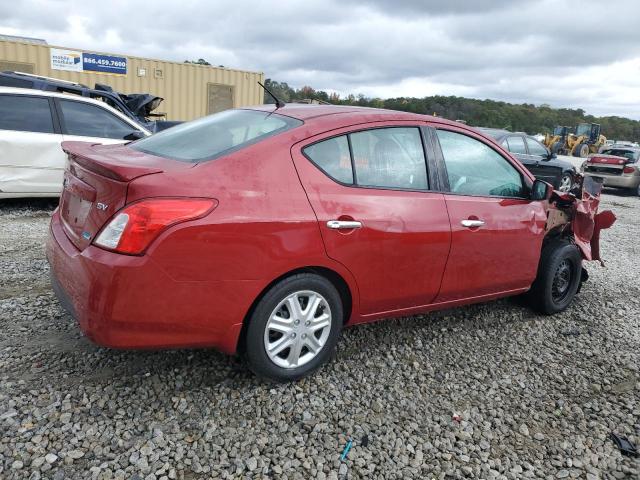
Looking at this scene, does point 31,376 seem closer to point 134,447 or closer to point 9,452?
point 9,452

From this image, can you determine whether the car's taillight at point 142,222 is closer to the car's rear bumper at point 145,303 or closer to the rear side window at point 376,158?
the car's rear bumper at point 145,303

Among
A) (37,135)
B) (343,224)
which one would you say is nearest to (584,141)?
(37,135)

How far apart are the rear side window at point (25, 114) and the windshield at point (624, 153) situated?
15.3 m

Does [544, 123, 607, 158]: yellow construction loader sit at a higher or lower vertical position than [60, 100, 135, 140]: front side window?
lower

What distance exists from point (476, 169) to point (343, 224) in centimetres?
133

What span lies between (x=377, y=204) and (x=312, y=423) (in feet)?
4.01

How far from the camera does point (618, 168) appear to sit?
14.6 metres

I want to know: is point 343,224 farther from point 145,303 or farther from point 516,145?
point 516,145

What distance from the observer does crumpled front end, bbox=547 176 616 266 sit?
4066mm

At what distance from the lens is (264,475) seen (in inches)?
85.8

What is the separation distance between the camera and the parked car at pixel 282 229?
2277 millimetres

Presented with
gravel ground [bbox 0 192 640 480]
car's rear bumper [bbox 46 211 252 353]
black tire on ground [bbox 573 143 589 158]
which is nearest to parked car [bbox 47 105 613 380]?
car's rear bumper [bbox 46 211 252 353]

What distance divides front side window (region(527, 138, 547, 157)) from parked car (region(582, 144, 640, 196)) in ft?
12.0

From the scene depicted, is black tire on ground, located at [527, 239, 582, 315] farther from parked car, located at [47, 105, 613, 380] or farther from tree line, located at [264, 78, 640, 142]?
tree line, located at [264, 78, 640, 142]
